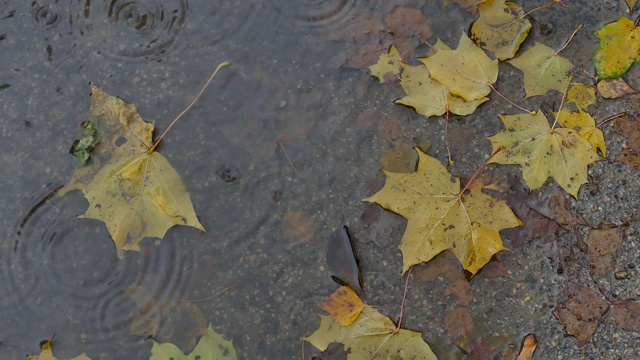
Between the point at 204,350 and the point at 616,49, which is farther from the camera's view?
the point at 616,49

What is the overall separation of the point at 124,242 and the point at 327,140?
0.85 m

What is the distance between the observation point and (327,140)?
7.43 ft

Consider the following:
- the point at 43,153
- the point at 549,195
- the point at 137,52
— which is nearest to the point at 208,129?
the point at 137,52

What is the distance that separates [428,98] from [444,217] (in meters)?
0.48

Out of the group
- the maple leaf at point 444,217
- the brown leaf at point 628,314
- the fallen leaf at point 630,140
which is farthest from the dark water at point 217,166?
the fallen leaf at point 630,140

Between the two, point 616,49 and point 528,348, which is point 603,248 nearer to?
point 528,348

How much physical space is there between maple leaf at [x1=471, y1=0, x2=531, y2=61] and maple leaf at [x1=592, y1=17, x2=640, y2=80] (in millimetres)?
305

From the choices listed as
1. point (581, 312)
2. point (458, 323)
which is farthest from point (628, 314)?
point (458, 323)

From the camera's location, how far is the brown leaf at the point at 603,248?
215 centimetres

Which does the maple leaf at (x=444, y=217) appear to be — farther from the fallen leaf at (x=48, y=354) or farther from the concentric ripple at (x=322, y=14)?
the fallen leaf at (x=48, y=354)

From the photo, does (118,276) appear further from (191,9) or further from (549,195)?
(549,195)

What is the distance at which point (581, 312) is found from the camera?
6.96ft

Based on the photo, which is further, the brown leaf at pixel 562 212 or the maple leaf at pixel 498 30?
the maple leaf at pixel 498 30

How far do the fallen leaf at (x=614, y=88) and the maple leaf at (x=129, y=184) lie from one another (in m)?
1.65
